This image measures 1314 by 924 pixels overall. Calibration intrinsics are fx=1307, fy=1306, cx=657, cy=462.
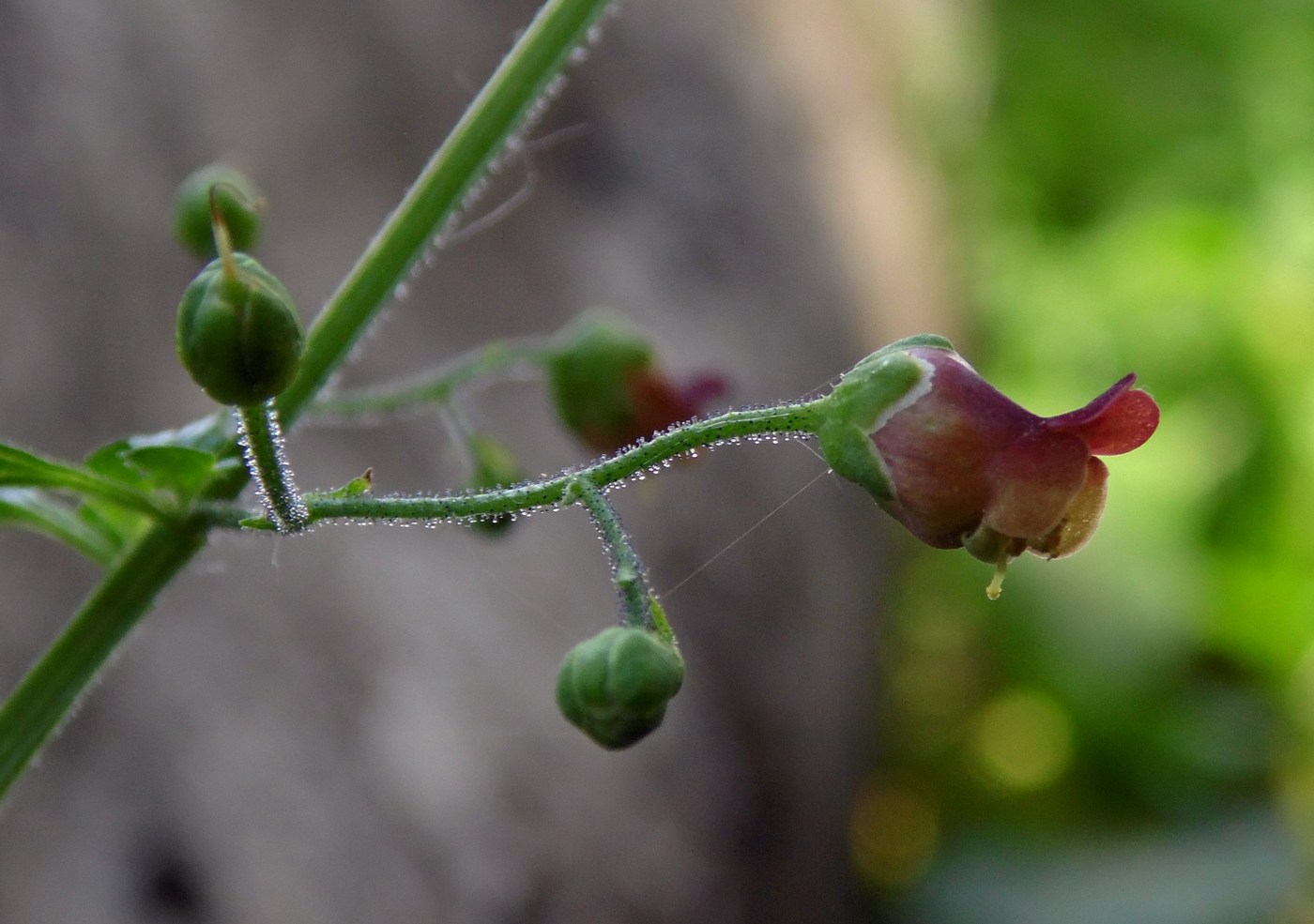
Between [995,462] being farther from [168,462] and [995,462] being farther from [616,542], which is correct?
[168,462]

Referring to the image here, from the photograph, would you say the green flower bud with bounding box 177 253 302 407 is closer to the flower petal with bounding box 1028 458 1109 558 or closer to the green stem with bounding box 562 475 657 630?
the green stem with bounding box 562 475 657 630

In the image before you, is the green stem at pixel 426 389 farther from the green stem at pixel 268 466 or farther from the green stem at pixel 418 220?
the green stem at pixel 268 466

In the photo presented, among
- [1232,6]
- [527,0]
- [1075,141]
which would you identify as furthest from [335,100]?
[1232,6]

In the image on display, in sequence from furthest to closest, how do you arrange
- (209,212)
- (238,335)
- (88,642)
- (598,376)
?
1. (598,376)
2. (209,212)
3. (88,642)
4. (238,335)

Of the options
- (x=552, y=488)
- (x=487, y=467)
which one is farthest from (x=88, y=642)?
(x=487, y=467)

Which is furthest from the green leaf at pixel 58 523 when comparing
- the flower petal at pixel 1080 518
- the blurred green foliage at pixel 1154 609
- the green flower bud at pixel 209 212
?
the blurred green foliage at pixel 1154 609

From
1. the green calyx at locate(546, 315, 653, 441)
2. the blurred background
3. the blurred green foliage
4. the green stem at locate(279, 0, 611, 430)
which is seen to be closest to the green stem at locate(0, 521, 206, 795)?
the green stem at locate(279, 0, 611, 430)
